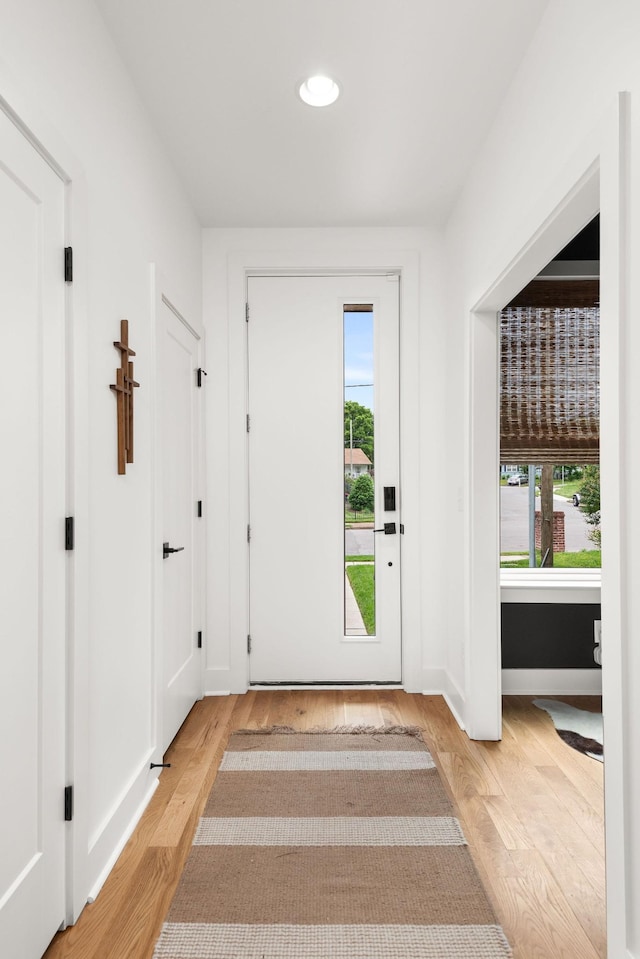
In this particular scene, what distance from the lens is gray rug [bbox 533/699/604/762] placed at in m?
2.79

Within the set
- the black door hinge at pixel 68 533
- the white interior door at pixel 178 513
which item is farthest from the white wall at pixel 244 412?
the black door hinge at pixel 68 533

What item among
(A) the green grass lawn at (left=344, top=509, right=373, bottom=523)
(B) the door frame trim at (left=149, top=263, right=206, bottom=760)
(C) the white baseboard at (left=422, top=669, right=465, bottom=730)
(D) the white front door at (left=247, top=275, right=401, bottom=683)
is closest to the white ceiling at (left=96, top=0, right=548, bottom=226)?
(D) the white front door at (left=247, top=275, right=401, bottom=683)

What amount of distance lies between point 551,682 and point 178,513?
224 centimetres

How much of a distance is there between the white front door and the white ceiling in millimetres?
548

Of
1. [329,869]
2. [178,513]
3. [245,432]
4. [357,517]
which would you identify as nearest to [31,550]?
[329,869]

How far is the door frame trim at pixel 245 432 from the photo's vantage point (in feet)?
11.6

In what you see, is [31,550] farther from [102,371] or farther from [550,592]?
[550,592]

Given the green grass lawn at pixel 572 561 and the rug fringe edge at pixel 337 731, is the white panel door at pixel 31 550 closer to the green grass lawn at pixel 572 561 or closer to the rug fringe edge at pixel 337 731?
the rug fringe edge at pixel 337 731

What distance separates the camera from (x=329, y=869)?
1.92 metres

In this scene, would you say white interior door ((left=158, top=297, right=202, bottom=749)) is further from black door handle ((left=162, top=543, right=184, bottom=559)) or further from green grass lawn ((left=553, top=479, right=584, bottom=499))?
green grass lawn ((left=553, top=479, right=584, bottom=499))

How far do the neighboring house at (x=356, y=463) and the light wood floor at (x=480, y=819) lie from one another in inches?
49.9

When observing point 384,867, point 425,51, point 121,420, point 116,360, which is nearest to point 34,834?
point 384,867

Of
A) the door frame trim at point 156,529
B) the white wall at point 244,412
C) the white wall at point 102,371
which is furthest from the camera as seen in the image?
the white wall at point 244,412

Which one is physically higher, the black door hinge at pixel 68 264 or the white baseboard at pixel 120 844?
the black door hinge at pixel 68 264
